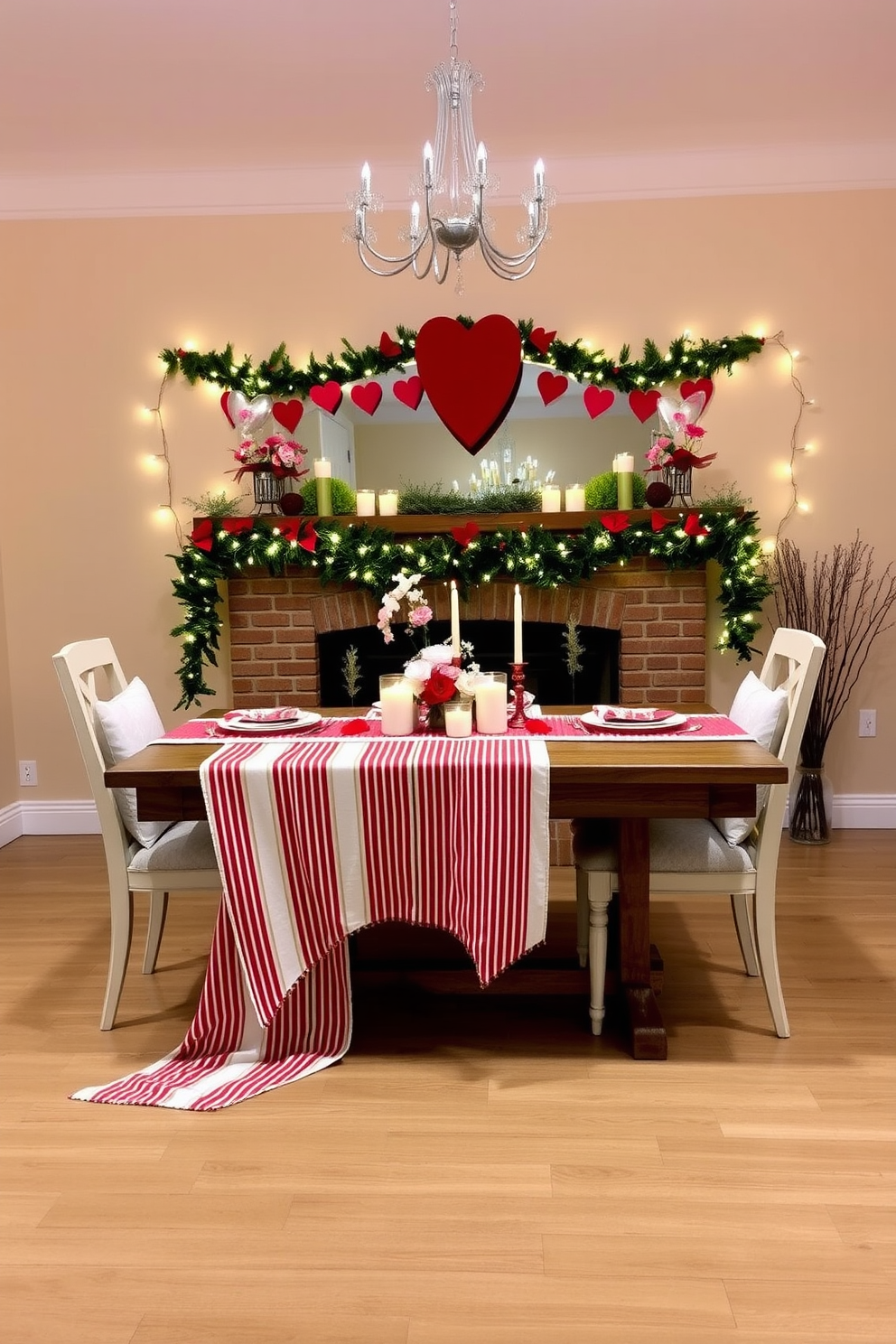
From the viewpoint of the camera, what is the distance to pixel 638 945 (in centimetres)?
239

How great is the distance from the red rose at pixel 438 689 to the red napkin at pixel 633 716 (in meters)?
0.44

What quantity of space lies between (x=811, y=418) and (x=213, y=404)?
2.45 metres

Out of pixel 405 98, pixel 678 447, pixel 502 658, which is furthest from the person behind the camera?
pixel 502 658

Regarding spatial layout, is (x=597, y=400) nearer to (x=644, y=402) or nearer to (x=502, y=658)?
(x=644, y=402)

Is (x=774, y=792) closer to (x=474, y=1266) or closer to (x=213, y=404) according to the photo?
(x=474, y=1266)

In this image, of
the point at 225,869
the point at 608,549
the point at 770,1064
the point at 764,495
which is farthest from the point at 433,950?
the point at 764,495

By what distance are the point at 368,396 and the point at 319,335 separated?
1.14 ft

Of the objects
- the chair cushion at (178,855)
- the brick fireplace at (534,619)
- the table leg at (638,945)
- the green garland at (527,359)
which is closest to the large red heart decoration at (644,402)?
the green garland at (527,359)

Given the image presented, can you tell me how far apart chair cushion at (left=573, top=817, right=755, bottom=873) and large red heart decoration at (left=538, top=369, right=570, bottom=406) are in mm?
2129

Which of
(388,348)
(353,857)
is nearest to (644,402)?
(388,348)

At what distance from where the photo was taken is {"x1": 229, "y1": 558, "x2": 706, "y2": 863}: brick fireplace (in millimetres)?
3922

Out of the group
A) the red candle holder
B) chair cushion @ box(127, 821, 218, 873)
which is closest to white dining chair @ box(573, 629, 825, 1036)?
the red candle holder

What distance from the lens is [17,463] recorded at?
4.13 m

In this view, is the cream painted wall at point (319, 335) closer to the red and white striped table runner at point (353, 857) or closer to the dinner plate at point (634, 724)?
the dinner plate at point (634, 724)
